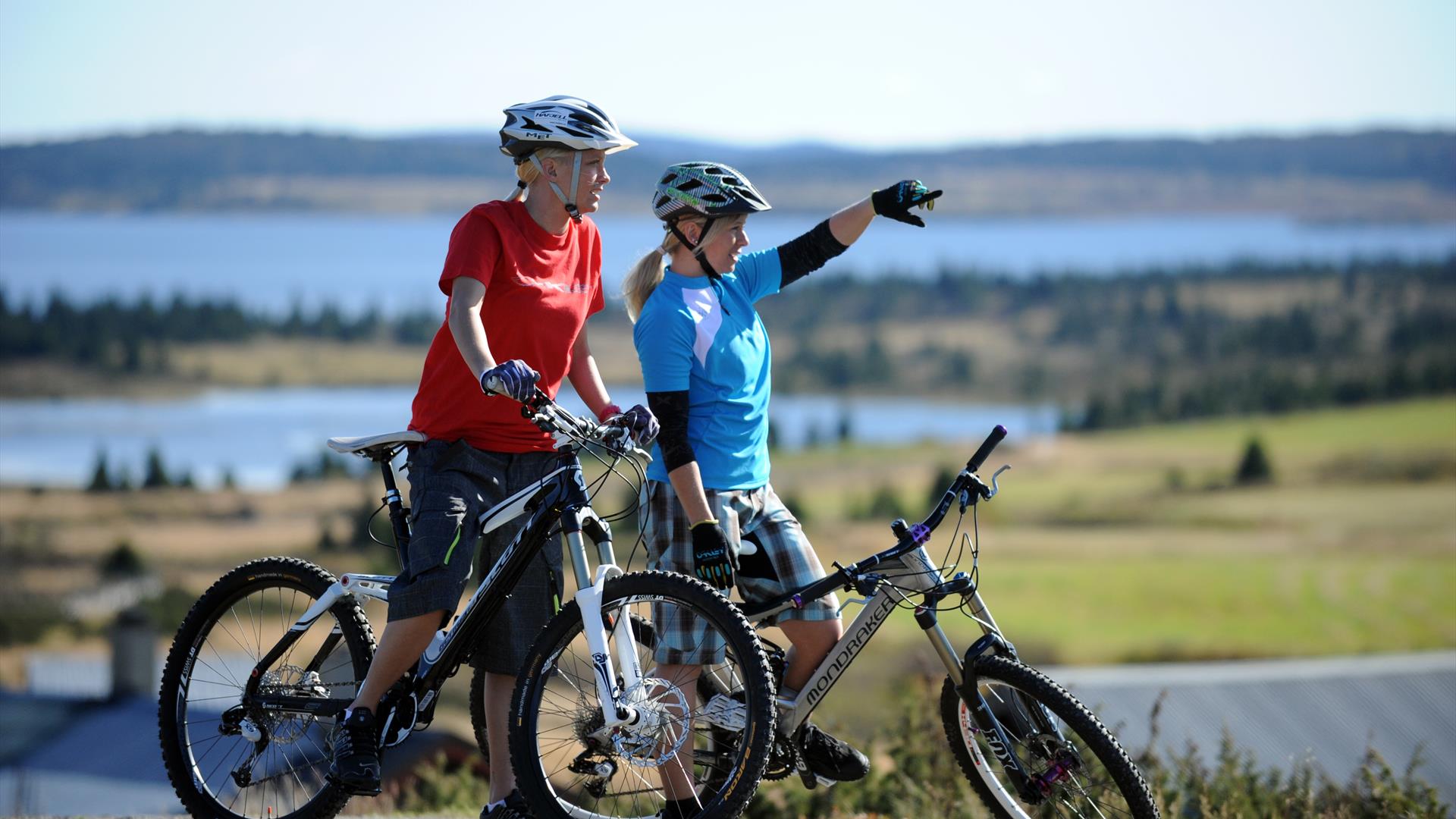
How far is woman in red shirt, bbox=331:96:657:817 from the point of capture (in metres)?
4.47

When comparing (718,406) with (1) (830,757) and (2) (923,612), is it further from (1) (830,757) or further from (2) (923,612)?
(1) (830,757)

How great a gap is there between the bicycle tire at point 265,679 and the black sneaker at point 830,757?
1407mm

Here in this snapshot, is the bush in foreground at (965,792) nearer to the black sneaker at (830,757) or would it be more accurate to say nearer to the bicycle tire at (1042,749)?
the black sneaker at (830,757)

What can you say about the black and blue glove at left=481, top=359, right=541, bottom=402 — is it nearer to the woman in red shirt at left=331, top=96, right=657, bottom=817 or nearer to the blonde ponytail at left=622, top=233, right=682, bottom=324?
the woman in red shirt at left=331, top=96, right=657, bottom=817

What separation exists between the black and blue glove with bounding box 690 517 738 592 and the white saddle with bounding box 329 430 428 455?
0.89 meters

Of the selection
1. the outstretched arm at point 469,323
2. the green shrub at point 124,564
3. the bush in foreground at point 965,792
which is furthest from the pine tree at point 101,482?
the outstretched arm at point 469,323

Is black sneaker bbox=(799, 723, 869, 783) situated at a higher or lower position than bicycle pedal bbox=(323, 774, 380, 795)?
higher

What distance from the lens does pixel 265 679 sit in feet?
16.5

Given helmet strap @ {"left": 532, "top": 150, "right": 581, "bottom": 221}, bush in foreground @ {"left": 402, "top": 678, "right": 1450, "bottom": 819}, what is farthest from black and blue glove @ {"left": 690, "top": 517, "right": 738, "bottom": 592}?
A: bush in foreground @ {"left": 402, "top": 678, "right": 1450, "bottom": 819}

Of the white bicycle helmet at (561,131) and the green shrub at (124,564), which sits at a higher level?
the white bicycle helmet at (561,131)

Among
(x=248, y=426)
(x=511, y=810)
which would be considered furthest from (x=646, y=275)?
(x=248, y=426)

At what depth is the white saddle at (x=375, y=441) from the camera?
15.1 ft

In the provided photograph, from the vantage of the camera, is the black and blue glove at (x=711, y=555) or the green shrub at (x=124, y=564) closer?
the black and blue glove at (x=711, y=555)

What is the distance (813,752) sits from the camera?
4785 mm
